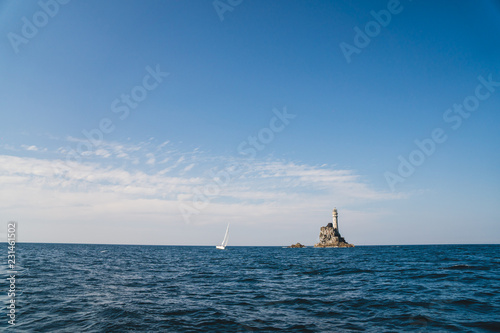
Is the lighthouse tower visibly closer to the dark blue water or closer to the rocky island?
the rocky island

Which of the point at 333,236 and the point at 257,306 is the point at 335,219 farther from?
the point at 257,306

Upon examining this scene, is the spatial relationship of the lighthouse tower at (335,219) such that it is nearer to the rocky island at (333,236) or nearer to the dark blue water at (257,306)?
the rocky island at (333,236)

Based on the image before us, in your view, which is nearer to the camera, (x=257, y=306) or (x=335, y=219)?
(x=257, y=306)

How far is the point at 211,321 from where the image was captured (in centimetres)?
1278

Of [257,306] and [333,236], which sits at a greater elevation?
[257,306]

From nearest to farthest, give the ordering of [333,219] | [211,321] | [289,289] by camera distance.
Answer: [211,321], [289,289], [333,219]

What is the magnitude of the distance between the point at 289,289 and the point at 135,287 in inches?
487

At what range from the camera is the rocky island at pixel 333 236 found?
153 m

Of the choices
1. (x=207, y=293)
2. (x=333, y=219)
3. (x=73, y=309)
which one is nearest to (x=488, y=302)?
(x=207, y=293)

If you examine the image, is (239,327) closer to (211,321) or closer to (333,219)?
(211,321)

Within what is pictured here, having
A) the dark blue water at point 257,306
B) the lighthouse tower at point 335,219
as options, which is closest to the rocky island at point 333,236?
the lighthouse tower at point 335,219

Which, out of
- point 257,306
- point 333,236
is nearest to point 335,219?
point 333,236

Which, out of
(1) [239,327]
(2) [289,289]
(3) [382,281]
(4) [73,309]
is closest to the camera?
(1) [239,327]

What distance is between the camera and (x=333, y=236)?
→ 503ft
